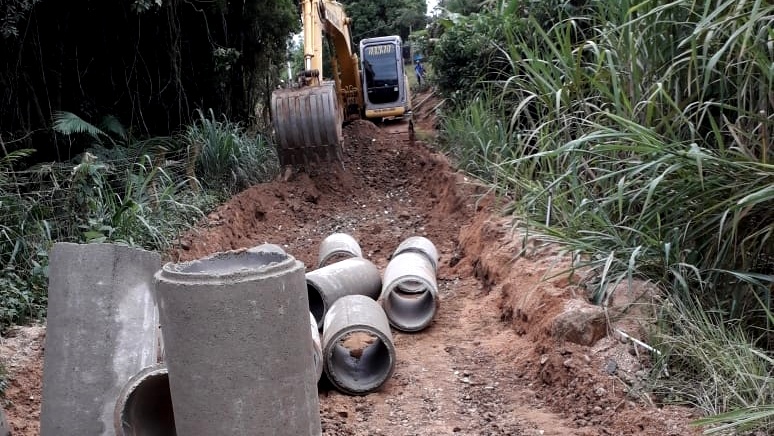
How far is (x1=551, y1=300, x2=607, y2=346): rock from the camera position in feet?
13.8

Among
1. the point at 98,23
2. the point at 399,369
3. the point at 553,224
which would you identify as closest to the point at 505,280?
the point at 553,224

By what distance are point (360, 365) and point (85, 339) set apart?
1997 mm

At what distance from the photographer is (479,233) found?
7293 mm

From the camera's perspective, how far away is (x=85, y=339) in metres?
3.59

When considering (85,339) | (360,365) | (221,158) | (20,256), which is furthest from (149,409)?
(221,158)

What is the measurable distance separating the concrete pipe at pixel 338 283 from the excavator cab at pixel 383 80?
29.1ft

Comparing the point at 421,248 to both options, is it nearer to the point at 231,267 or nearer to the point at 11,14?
the point at 231,267

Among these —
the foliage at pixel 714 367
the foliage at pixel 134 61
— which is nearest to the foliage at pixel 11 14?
the foliage at pixel 134 61

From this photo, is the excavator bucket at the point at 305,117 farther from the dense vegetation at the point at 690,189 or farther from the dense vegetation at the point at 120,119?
the dense vegetation at the point at 690,189

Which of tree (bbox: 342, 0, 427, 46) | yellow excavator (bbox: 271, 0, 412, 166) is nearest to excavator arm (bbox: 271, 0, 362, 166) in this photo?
yellow excavator (bbox: 271, 0, 412, 166)

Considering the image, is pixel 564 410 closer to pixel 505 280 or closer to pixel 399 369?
pixel 399 369

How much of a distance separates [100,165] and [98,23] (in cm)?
413

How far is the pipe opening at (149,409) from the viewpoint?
3.26m

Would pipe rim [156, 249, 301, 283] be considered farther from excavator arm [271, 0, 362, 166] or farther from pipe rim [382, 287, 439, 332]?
excavator arm [271, 0, 362, 166]
